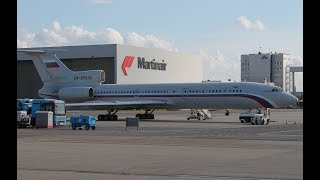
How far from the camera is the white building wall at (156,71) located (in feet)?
361

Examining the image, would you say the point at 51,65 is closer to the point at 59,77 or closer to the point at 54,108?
the point at 59,77

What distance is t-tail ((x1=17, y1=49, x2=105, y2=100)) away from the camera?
63.8 meters

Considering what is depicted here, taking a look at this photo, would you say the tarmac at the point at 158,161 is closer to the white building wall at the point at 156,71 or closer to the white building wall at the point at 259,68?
the white building wall at the point at 156,71

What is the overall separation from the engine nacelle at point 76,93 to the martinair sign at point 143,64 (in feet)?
152

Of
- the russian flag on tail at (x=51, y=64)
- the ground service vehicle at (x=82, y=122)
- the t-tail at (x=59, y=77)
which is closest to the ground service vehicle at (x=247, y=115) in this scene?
the ground service vehicle at (x=82, y=122)

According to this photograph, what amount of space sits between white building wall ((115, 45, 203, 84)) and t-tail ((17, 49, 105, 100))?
41.8 meters

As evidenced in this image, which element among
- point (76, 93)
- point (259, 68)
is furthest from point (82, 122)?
point (259, 68)

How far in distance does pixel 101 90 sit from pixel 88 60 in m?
50.9

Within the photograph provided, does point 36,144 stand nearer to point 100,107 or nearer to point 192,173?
point 192,173

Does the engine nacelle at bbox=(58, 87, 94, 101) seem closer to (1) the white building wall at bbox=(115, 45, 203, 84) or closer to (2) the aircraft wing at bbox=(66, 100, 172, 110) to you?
(2) the aircraft wing at bbox=(66, 100, 172, 110)

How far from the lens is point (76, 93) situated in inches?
2451

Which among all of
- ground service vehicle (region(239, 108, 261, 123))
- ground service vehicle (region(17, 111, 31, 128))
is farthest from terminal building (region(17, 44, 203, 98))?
ground service vehicle (region(17, 111, 31, 128))

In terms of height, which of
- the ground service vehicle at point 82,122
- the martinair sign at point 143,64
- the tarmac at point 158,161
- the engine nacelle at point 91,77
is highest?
the martinair sign at point 143,64

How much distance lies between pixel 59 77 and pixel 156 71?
5460cm
